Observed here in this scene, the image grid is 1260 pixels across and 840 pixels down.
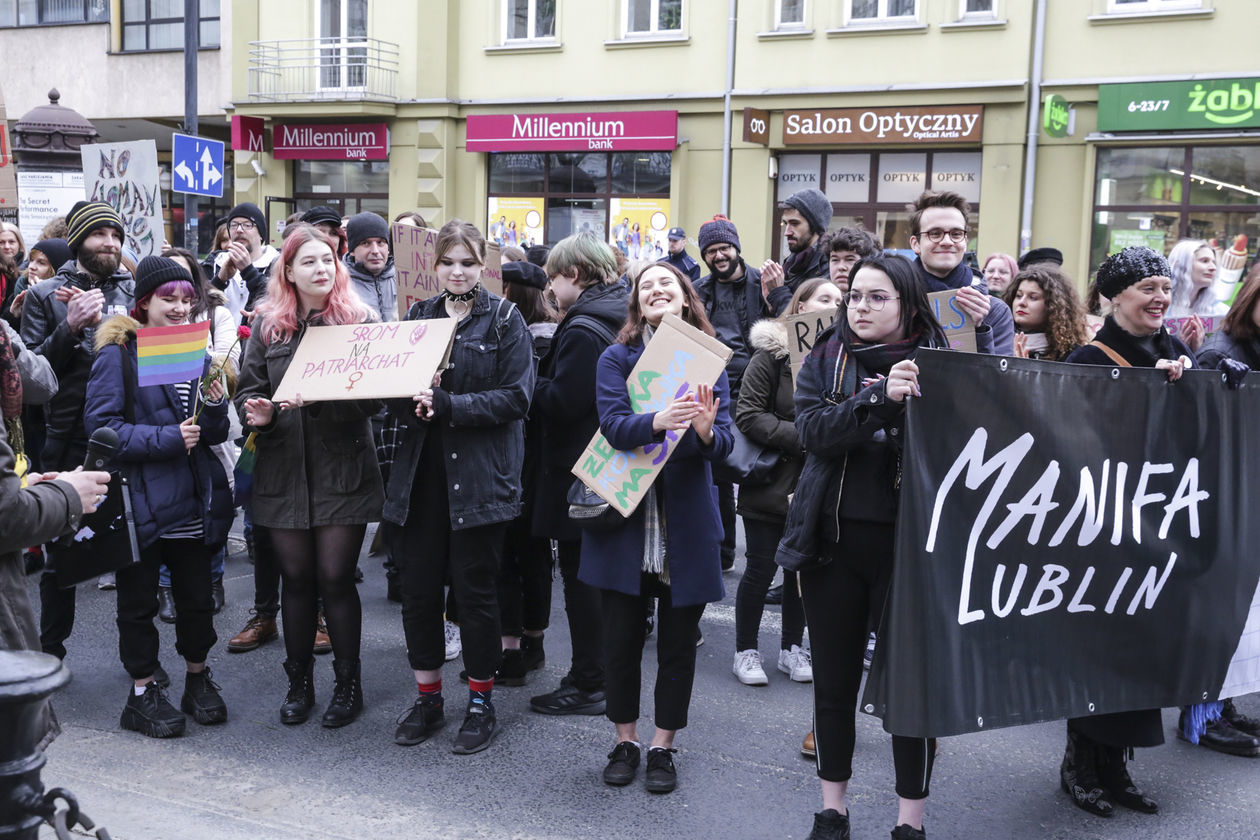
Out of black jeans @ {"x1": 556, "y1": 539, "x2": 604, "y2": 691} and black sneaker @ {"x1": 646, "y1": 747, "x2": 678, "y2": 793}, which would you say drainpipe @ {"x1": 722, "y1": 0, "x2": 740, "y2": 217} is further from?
black sneaker @ {"x1": 646, "y1": 747, "x2": 678, "y2": 793}

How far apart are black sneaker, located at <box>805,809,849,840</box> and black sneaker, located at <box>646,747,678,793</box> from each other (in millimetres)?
666

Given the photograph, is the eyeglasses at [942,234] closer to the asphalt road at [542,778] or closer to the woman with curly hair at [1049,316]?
the woman with curly hair at [1049,316]

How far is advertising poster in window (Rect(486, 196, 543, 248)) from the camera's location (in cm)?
2169

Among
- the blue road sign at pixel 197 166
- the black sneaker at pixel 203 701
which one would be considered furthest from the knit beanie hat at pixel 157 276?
the blue road sign at pixel 197 166

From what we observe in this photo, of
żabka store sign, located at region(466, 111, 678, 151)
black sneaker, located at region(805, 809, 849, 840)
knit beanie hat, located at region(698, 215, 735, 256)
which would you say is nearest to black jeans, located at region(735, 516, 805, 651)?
black sneaker, located at region(805, 809, 849, 840)

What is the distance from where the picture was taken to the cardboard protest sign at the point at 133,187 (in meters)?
8.16

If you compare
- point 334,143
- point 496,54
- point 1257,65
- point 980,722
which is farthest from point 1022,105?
point 980,722

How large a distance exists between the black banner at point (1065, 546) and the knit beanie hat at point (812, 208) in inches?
136

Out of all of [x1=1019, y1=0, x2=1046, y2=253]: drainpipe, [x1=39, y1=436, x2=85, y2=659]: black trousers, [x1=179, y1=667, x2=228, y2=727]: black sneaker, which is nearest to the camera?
[x1=179, y1=667, x2=228, y2=727]: black sneaker

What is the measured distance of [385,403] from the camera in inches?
203

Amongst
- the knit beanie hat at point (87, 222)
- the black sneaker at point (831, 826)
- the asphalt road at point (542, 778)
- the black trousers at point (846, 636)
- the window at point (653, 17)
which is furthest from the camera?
the window at point (653, 17)

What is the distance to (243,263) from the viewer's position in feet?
25.9

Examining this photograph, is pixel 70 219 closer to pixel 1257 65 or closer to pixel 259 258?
pixel 259 258

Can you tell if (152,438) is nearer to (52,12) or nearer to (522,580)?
(522,580)
